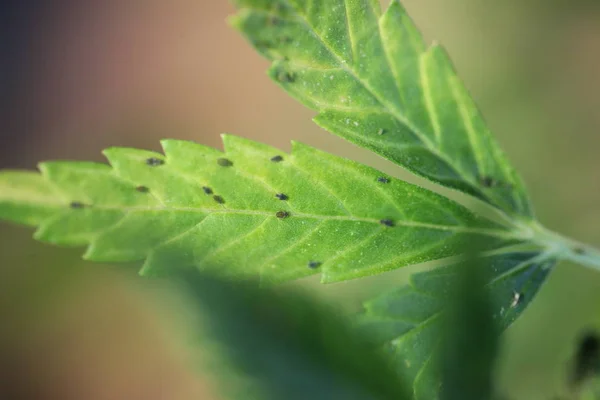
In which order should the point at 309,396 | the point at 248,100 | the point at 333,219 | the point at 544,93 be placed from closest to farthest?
1. the point at 309,396
2. the point at 333,219
3. the point at 544,93
4. the point at 248,100

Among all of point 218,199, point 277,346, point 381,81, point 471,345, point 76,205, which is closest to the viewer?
point 277,346

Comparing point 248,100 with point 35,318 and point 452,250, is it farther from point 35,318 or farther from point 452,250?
point 452,250

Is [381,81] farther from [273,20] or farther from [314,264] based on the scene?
[314,264]

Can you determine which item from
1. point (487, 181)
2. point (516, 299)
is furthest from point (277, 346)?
point (487, 181)

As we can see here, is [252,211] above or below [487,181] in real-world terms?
below

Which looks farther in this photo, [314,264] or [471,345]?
[314,264]

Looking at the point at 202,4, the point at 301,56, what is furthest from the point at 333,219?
the point at 202,4

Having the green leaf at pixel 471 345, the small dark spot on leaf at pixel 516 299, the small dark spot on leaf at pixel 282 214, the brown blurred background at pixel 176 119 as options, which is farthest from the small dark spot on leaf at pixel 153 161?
the brown blurred background at pixel 176 119
